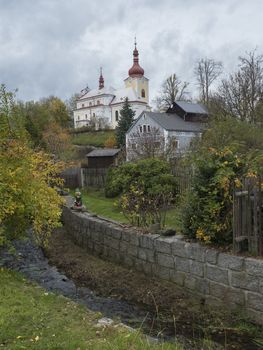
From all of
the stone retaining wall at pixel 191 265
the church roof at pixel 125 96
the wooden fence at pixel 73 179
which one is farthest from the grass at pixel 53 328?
the church roof at pixel 125 96

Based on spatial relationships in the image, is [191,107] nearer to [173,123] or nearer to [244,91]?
[173,123]

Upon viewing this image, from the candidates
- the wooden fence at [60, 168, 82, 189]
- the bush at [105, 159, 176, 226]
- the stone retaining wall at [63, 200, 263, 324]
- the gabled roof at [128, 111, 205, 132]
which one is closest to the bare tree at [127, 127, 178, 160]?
the bush at [105, 159, 176, 226]

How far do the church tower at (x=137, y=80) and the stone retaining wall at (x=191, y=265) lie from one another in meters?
73.5

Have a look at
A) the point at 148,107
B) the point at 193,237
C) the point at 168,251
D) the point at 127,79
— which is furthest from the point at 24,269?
the point at 127,79

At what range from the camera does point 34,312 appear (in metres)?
5.25

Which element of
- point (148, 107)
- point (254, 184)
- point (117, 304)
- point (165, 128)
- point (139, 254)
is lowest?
point (117, 304)

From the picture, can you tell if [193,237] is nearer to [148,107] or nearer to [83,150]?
[83,150]

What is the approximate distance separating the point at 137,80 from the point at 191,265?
78831 millimetres

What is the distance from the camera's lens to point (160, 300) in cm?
733

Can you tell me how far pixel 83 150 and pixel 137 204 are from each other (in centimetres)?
4319

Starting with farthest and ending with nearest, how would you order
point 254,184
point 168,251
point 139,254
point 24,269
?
1. point 24,269
2. point 139,254
3. point 168,251
4. point 254,184

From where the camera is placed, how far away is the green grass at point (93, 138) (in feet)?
198

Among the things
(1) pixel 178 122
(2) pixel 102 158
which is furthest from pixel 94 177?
(1) pixel 178 122

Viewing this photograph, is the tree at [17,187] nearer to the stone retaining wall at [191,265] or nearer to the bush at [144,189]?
the stone retaining wall at [191,265]
